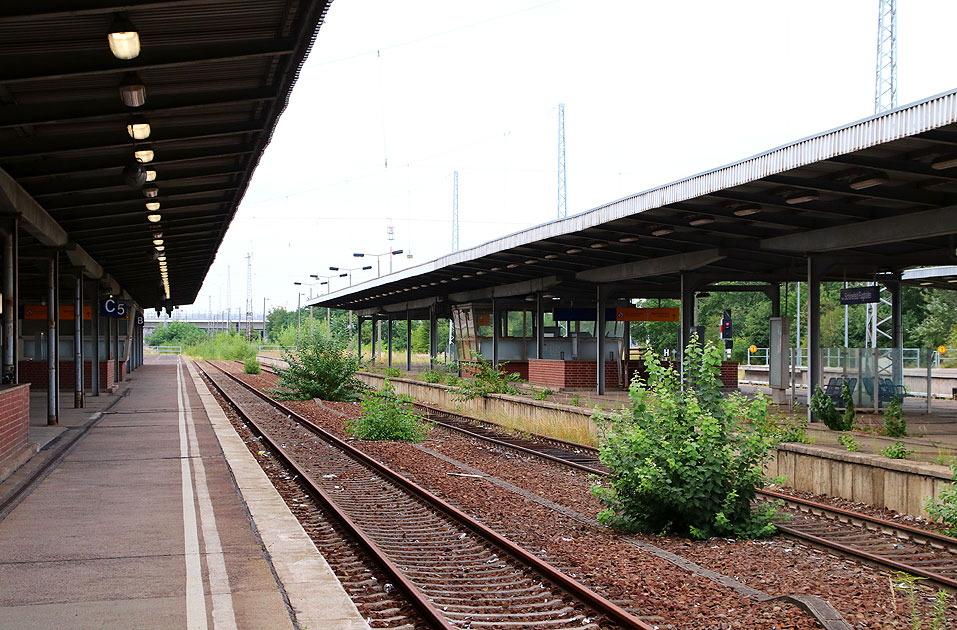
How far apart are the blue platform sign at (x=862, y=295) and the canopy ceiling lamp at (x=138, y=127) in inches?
546

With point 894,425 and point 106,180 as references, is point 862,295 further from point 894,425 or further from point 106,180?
point 106,180

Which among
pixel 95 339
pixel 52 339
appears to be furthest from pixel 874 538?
pixel 95 339

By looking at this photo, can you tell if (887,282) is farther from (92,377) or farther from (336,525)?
(92,377)

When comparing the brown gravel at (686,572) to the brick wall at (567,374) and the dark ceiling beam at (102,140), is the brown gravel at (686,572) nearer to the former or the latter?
the dark ceiling beam at (102,140)

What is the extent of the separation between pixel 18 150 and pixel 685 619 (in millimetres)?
10395

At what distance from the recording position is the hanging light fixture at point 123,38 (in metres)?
8.49

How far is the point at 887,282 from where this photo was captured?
80.1ft

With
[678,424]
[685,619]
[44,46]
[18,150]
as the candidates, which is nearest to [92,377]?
[18,150]

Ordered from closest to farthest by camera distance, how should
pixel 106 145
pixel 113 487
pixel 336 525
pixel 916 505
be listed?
pixel 336 525, pixel 916 505, pixel 113 487, pixel 106 145

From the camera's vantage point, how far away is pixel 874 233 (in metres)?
16.9

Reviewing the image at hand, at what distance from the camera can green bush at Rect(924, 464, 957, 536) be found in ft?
31.2

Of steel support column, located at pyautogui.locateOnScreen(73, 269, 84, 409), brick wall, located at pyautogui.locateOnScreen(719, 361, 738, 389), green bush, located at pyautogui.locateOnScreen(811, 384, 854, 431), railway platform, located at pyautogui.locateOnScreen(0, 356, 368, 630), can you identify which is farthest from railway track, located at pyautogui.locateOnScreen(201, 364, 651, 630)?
brick wall, located at pyautogui.locateOnScreen(719, 361, 738, 389)

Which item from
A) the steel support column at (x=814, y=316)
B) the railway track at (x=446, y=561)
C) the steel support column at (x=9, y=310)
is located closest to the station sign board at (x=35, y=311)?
the steel support column at (x=9, y=310)

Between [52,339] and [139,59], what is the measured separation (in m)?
11.8
